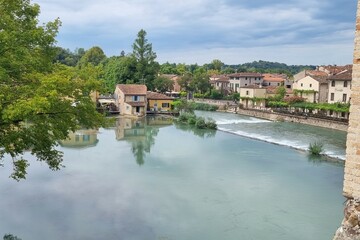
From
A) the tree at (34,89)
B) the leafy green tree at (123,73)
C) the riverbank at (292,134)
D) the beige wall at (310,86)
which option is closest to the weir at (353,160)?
the tree at (34,89)

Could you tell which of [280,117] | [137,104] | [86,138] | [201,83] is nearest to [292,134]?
[280,117]

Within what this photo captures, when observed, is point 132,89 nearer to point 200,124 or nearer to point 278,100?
point 200,124

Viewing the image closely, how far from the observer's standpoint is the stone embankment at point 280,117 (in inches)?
1300

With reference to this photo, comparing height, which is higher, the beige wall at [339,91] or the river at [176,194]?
the beige wall at [339,91]

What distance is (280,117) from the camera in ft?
128

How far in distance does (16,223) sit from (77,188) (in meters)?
3.61

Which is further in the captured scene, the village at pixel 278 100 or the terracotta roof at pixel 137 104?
the terracotta roof at pixel 137 104

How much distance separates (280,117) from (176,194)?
26689mm

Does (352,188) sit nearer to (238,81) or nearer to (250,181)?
(250,181)

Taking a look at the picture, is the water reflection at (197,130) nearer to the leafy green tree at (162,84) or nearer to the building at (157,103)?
the building at (157,103)

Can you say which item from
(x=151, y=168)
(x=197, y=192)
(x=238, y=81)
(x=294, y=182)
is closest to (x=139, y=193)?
(x=197, y=192)

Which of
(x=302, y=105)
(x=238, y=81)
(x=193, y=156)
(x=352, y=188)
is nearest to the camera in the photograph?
(x=352, y=188)

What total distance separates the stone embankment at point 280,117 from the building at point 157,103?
29.3 ft

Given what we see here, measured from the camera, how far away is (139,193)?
47.1 ft
